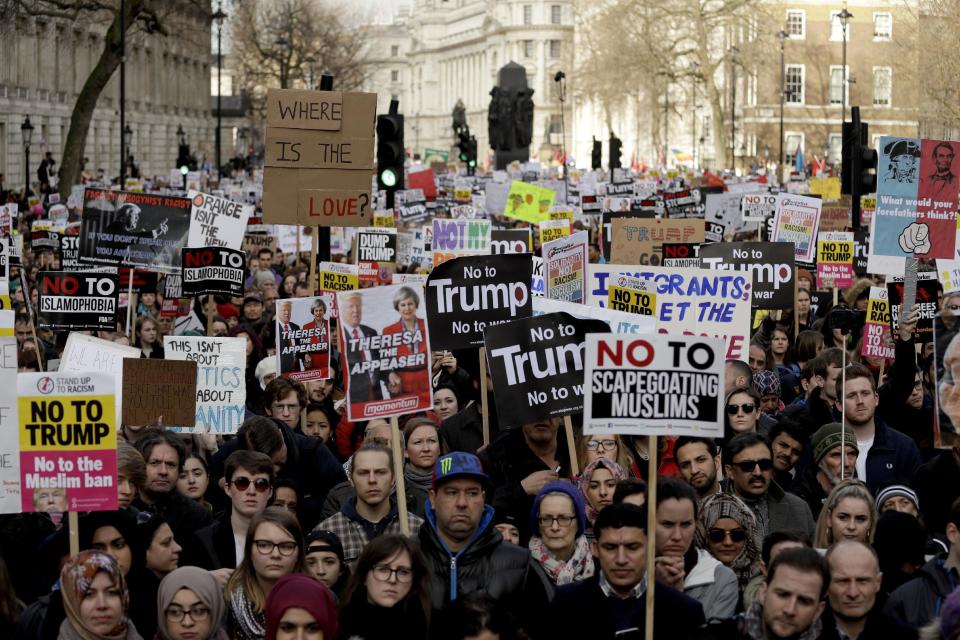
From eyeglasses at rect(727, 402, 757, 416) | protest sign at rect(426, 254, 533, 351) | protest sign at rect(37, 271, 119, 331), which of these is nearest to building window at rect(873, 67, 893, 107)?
protest sign at rect(37, 271, 119, 331)

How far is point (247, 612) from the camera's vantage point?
661 centimetres

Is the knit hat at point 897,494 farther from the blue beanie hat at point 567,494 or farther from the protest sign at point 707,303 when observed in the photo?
the protest sign at point 707,303

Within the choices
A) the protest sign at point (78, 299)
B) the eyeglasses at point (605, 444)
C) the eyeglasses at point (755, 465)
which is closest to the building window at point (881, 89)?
the protest sign at point (78, 299)

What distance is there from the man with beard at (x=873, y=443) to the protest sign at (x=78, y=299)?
5.68m

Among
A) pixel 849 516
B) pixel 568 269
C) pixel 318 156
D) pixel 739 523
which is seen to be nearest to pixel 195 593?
pixel 739 523

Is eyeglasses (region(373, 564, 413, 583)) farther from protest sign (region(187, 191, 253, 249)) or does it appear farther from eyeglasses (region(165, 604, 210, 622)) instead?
protest sign (region(187, 191, 253, 249))

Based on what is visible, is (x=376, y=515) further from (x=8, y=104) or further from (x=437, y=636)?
(x=8, y=104)

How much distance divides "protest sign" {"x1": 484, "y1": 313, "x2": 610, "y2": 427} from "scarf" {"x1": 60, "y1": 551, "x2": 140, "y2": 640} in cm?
252

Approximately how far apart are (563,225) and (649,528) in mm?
13095

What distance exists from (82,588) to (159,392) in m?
3.58

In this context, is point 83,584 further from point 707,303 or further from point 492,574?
point 707,303

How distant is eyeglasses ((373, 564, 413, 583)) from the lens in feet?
20.6

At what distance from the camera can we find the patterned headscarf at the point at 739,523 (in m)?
7.23

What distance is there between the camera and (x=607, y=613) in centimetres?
622
